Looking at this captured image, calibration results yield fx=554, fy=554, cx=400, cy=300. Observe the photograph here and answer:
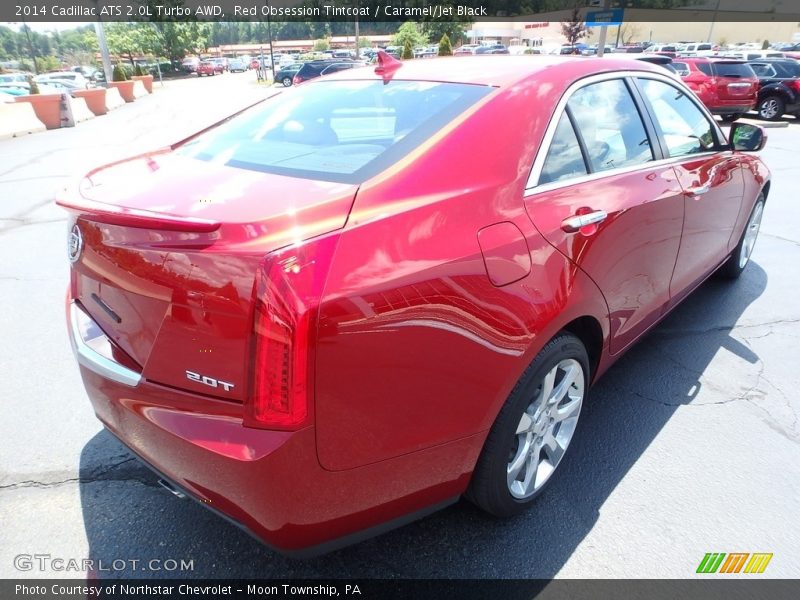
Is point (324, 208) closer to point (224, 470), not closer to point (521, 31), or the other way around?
point (224, 470)

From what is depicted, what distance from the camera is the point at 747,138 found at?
149 inches

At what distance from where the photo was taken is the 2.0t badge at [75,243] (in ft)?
6.33

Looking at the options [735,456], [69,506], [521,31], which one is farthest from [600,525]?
[521,31]

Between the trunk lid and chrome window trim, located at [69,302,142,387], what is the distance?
0.05 metres

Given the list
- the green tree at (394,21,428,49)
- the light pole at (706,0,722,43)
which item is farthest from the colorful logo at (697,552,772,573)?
the light pole at (706,0,722,43)

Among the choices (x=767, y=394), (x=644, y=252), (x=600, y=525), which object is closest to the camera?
(x=600, y=525)

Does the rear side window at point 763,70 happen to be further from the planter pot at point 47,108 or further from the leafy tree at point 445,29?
the leafy tree at point 445,29

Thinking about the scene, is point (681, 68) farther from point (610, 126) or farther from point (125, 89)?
point (125, 89)

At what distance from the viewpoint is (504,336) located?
6.12 ft

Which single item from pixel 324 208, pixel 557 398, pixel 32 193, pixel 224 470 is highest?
pixel 324 208

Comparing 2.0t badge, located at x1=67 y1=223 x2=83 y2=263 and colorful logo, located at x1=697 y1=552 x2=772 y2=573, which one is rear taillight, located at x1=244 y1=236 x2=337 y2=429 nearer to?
2.0t badge, located at x1=67 y1=223 x2=83 y2=263

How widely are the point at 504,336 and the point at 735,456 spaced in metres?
1.67

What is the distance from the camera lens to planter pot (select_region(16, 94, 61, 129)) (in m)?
16.5

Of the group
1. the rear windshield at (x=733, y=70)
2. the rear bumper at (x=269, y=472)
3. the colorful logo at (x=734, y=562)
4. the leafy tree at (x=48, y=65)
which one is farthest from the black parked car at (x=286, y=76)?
the leafy tree at (x=48, y=65)
